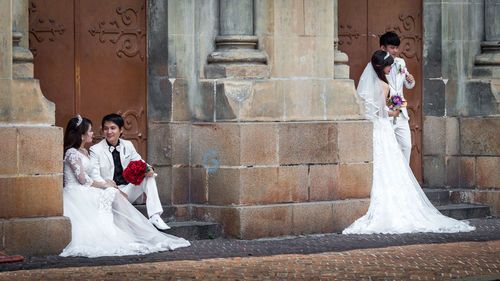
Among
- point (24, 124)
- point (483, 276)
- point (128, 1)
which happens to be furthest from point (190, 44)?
point (483, 276)

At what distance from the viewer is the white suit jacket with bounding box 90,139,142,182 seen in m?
11.4

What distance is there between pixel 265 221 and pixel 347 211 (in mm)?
1159

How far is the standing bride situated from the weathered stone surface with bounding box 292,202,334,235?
1554 millimetres

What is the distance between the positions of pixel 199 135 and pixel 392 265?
3.19 meters

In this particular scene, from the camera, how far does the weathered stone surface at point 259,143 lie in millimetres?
11773

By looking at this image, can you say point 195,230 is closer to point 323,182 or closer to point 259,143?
point 259,143

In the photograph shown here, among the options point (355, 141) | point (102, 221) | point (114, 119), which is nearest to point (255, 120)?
point (355, 141)

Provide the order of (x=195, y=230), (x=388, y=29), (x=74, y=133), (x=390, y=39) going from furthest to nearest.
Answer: (x=388, y=29) → (x=390, y=39) → (x=195, y=230) → (x=74, y=133)

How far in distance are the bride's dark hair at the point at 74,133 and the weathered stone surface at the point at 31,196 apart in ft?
2.21

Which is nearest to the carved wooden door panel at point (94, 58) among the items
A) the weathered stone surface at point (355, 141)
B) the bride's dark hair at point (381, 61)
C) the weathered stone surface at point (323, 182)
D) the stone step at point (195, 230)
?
the stone step at point (195, 230)

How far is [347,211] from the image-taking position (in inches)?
492

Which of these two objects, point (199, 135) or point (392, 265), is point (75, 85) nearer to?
point (199, 135)

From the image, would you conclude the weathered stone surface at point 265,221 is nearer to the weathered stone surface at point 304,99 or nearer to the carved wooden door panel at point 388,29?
the weathered stone surface at point 304,99

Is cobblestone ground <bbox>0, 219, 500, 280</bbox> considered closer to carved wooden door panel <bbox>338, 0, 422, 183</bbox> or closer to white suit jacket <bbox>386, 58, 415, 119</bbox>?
white suit jacket <bbox>386, 58, 415, 119</bbox>
